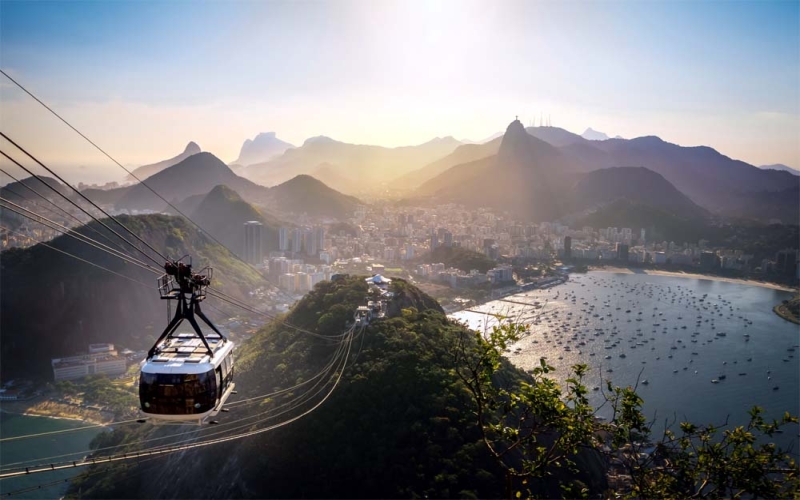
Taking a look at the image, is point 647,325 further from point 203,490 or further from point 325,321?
point 203,490


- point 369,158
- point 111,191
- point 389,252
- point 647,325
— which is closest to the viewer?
point 647,325

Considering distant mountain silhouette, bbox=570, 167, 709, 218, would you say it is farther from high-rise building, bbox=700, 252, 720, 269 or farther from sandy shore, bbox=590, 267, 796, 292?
sandy shore, bbox=590, 267, 796, 292

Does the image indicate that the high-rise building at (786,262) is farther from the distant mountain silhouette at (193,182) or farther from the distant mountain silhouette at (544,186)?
the distant mountain silhouette at (193,182)

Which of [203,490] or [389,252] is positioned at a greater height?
[389,252]

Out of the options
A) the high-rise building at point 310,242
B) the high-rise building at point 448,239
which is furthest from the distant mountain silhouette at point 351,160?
the high-rise building at point 310,242

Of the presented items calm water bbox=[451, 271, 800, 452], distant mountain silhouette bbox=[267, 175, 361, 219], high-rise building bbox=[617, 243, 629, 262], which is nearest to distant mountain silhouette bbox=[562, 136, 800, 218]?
high-rise building bbox=[617, 243, 629, 262]

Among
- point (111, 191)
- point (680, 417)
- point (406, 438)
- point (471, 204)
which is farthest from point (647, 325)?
point (111, 191)

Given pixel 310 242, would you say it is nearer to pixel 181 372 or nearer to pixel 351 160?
pixel 181 372
